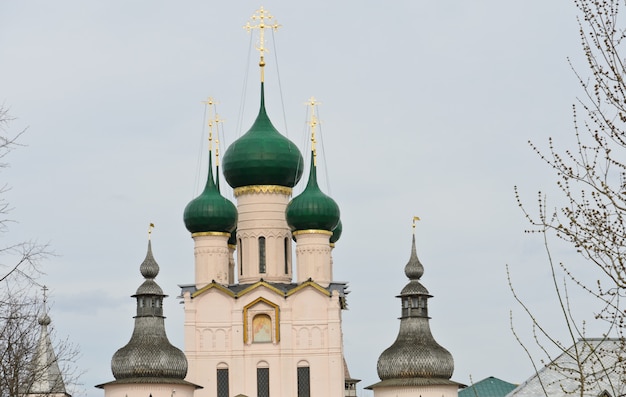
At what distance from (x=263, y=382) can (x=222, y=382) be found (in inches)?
56.8

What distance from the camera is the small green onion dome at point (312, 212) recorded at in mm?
52688

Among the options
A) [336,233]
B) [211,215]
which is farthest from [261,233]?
[336,233]

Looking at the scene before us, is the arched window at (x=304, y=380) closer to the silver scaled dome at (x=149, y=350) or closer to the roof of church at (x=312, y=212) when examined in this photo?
the silver scaled dome at (x=149, y=350)

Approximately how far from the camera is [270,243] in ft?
177

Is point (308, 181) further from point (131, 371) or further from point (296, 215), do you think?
point (131, 371)

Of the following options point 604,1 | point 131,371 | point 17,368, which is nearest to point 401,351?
point 131,371

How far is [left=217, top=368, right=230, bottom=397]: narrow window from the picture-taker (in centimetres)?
5222

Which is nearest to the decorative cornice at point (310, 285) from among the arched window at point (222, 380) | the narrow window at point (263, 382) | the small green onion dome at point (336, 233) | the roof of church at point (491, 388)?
the narrow window at point (263, 382)

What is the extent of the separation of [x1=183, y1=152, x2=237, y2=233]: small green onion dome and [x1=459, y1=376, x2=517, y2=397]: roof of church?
43.5ft

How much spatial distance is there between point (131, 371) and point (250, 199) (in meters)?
8.03

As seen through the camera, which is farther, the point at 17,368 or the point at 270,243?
the point at 270,243

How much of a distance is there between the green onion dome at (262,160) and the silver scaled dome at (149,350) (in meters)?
5.14

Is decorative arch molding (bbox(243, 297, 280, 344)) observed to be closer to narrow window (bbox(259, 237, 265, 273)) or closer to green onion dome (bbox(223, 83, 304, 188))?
narrow window (bbox(259, 237, 265, 273))

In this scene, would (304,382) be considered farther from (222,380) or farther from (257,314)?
(257,314)
